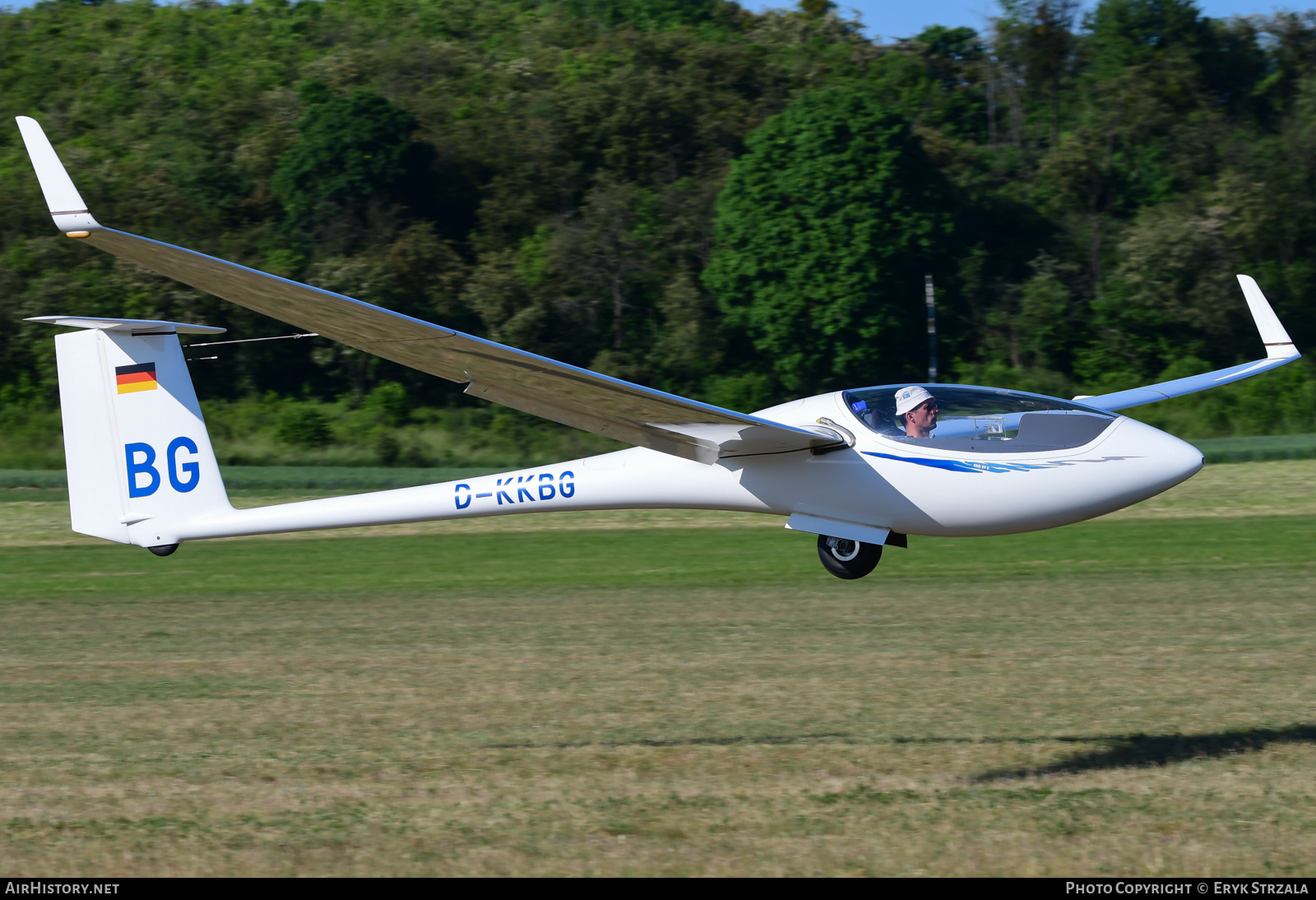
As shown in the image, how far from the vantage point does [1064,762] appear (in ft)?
50.0

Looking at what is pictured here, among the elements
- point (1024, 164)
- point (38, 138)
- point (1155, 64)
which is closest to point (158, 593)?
point (38, 138)

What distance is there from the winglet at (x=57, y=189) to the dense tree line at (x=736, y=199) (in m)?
50.6

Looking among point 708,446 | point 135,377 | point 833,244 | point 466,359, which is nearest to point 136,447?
point 135,377

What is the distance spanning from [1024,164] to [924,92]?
983 centimetres

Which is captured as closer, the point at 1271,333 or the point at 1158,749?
the point at 1271,333

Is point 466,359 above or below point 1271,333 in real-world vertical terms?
below

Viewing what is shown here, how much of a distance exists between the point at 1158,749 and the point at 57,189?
13.1 metres

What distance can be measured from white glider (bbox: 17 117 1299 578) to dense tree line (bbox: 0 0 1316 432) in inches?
1808

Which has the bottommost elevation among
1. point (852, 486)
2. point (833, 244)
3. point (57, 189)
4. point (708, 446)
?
point (852, 486)

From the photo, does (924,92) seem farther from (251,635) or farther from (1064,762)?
(1064,762)

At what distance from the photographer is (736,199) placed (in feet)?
226

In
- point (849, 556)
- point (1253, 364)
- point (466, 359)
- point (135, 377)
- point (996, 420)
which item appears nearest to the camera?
point (466, 359)

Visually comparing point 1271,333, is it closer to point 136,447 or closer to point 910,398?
point 910,398

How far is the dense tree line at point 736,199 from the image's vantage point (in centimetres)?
6297
